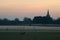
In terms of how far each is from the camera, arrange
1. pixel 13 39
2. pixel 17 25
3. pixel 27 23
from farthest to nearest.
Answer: pixel 17 25
pixel 27 23
pixel 13 39

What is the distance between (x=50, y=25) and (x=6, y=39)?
47.4m

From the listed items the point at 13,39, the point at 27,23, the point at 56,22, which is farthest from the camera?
the point at 27,23

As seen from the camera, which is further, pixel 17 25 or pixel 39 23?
pixel 17 25

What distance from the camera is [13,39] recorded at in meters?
27.7

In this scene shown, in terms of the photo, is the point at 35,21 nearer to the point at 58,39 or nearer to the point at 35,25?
the point at 35,25

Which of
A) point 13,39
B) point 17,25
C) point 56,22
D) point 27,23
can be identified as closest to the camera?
point 13,39

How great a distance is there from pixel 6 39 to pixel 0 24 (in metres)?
42.4

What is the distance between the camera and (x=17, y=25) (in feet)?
246

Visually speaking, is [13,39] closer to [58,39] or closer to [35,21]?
[58,39]

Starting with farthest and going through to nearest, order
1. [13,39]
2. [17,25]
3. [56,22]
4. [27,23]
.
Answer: [17,25] < [27,23] < [56,22] < [13,39]

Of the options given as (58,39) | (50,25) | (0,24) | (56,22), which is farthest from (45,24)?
(58,39)

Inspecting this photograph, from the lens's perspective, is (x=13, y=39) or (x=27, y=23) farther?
(x=27, y=23)

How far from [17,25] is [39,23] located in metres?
8.17

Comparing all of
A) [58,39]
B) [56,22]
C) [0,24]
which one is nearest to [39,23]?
[56,22]
